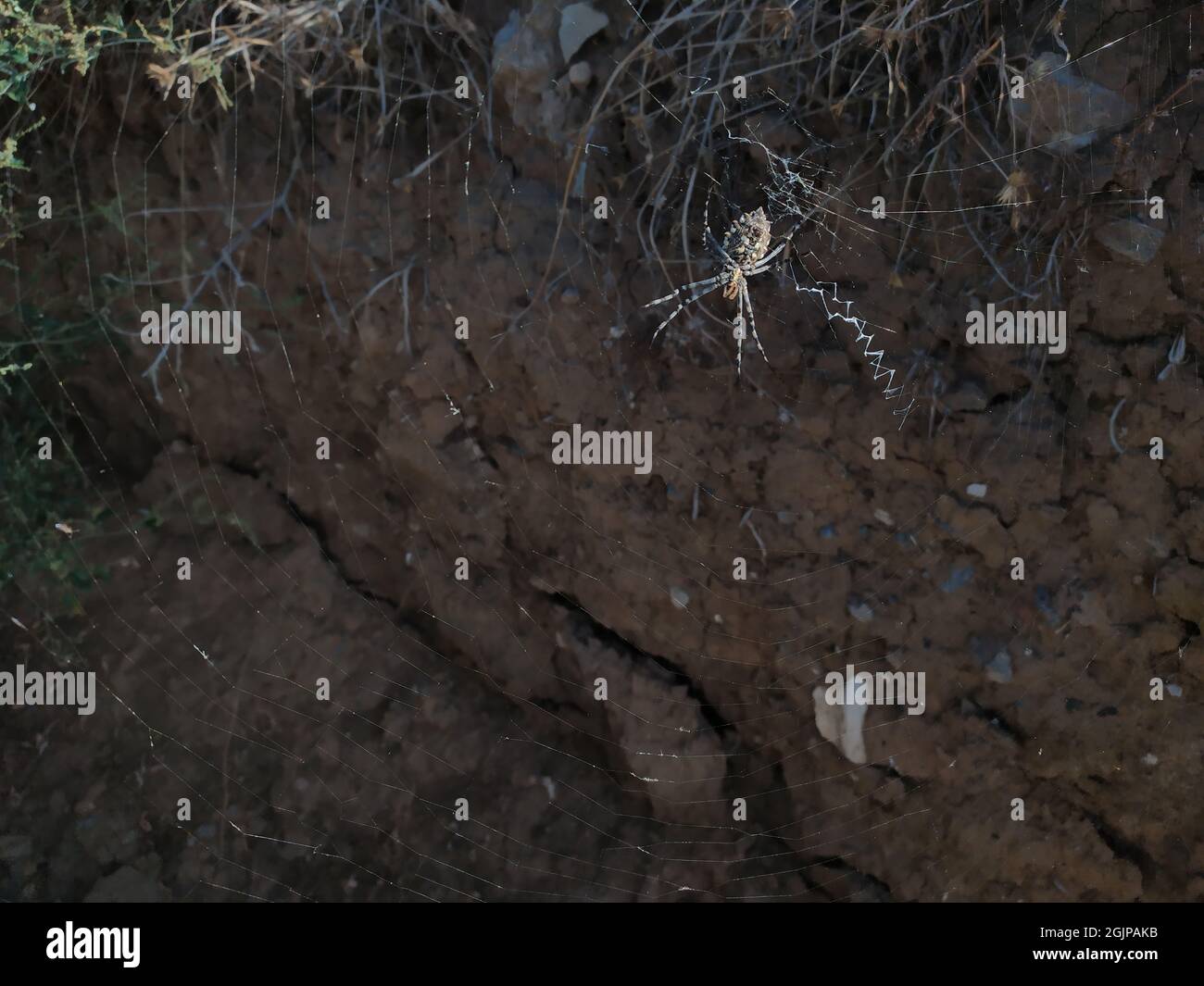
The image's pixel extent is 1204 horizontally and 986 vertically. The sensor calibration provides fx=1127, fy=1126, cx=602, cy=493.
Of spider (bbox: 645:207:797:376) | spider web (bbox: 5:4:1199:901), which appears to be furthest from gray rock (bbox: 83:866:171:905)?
spider (bbox: 645:207:797:376)

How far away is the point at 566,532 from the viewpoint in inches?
118

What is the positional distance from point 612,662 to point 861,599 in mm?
678

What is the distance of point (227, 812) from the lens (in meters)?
3.12

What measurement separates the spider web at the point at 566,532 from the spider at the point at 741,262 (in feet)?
0.11

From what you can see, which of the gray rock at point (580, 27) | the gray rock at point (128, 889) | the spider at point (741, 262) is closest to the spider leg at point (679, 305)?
the spider at point (741, 262)

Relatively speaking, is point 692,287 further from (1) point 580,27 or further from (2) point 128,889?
(2) point 128,889

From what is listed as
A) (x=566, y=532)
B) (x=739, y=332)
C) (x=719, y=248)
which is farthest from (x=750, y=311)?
(x=566, y=532)

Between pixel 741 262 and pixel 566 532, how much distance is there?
836mm

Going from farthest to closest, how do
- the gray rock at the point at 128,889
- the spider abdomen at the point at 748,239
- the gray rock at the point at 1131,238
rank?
the gray rock at the point at 128,889, the spider abdomen at the point at 748,239, the gray rock at the point at 1131,238

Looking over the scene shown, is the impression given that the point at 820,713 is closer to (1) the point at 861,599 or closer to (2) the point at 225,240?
(1) the point at 861,599

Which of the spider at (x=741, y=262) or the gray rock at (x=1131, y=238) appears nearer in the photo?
the gray rock at (x=1131, y=238)

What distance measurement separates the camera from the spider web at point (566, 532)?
276 centimetres

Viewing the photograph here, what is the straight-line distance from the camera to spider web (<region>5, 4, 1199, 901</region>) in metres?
2.76

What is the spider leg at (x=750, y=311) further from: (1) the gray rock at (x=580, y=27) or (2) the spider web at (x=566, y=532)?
(1) the gray rock at (x=580, y=27)
